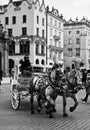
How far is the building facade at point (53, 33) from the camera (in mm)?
67062

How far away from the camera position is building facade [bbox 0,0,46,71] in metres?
61.8

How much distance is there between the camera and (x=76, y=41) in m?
82.6

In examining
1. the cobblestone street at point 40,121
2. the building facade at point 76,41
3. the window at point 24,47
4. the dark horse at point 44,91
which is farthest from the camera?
the building facade at point 76,41

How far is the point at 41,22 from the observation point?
2525 inches

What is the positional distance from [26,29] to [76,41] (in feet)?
77.8

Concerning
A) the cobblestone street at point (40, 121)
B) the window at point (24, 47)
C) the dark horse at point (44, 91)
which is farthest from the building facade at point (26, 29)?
the cobblestone street at point (40, 121)

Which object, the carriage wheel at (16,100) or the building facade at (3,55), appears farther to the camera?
the building facade at (3,55)

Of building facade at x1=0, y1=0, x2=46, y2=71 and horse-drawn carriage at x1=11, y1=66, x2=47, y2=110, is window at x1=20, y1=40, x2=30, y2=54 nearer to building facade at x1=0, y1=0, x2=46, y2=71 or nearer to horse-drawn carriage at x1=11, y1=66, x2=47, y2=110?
building facade at x1=0, y1=0, x2=46, y2=71

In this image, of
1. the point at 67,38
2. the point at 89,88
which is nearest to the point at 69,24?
the point at 67,38

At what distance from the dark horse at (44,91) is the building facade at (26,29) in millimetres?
48721

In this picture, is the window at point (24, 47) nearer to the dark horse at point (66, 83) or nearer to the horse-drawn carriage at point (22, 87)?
the horse-drawn carriage at point (22, 87)

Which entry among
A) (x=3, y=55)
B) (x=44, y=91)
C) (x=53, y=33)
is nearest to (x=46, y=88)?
(x=44, y=91)

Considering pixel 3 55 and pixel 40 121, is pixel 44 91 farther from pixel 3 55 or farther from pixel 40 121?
pixel 3 55

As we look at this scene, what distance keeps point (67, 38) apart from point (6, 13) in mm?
23572
